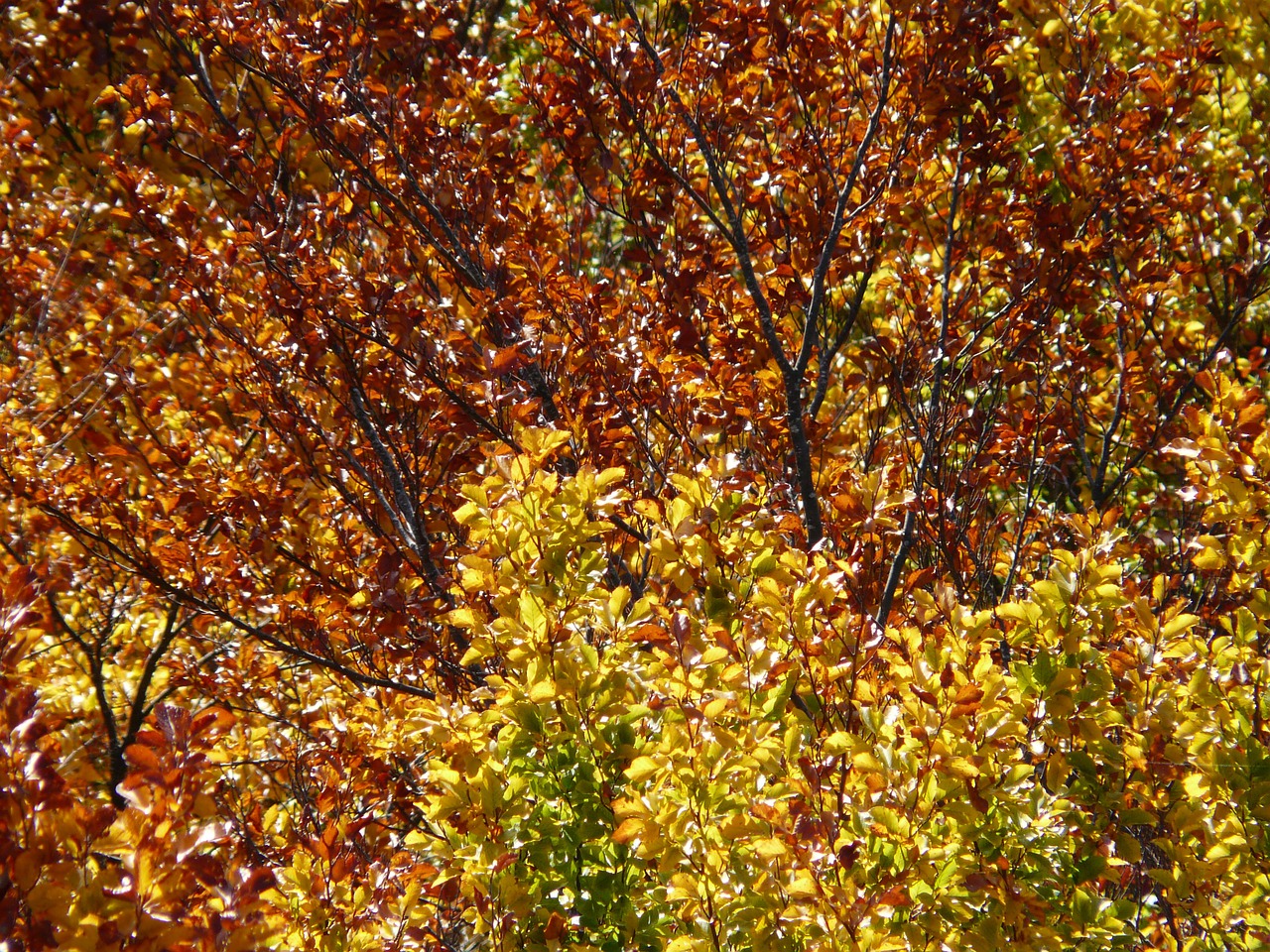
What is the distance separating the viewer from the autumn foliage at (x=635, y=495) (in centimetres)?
170

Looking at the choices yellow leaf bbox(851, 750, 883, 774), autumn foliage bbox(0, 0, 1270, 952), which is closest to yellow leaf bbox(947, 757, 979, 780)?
autumn foliage bbox(0, 0, 1270, 952)

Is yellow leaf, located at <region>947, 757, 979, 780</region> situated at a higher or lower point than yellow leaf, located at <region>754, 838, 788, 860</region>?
higher

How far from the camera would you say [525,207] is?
11.6 feet

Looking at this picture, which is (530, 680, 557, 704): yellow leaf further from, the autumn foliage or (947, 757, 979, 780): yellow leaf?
(947, 757, 979, 780): yellow leaf

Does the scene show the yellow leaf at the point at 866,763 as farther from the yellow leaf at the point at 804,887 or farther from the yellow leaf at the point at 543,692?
the yellow leaf at the point at 543,692

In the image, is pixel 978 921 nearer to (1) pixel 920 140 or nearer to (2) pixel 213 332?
(1) pixel 920 140

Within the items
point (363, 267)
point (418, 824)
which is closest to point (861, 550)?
point (363, 267)

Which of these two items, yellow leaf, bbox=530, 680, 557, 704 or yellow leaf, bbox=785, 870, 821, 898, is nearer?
yellow leaf, bbox=785, 870, 821, 898

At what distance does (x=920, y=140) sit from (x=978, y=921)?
265 cm

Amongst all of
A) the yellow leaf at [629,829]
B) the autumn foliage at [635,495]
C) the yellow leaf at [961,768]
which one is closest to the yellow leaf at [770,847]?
the autumn foliage at [635,495]

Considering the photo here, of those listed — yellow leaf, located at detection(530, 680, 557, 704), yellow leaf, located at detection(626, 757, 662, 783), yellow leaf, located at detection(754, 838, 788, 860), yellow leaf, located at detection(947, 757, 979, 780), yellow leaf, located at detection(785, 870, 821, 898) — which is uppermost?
yellow leaf, located at detection(530, 680, 557, 704)

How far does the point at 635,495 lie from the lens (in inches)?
103

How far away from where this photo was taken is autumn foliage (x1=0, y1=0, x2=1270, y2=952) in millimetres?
1698

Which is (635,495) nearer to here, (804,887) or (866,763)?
(866,763)
